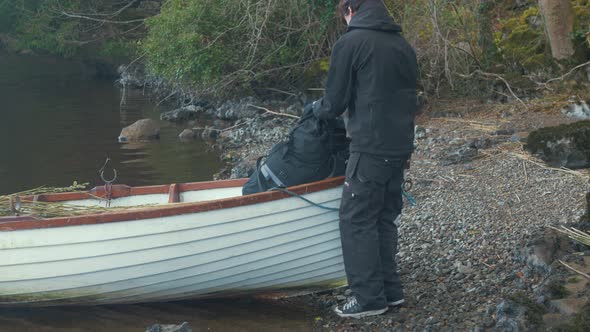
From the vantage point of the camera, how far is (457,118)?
11.8 m

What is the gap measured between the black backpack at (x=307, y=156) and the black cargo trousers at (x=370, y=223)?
16.0 inches

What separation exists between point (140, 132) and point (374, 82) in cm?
1032

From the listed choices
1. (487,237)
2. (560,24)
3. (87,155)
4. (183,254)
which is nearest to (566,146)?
(487,237)

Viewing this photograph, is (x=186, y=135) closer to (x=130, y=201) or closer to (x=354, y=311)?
(x=130, y=201)

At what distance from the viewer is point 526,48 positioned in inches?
499

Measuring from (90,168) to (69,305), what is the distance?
6.26 m

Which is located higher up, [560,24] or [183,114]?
[560,24]

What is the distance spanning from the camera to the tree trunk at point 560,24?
11.5 meters

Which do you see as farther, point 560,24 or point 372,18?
point 560,24

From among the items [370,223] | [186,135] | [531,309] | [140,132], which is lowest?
[186,135]

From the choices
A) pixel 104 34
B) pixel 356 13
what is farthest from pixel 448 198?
pixel 104 34

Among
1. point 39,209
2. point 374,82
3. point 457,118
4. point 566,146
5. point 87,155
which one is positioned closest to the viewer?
point 374,82

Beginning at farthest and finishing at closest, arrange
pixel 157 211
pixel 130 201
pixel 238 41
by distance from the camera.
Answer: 1. pixel 238 41
2. pixel 130 201
3. pixel 157 211

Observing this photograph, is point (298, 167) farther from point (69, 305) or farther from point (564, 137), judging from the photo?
point (564, 137)
